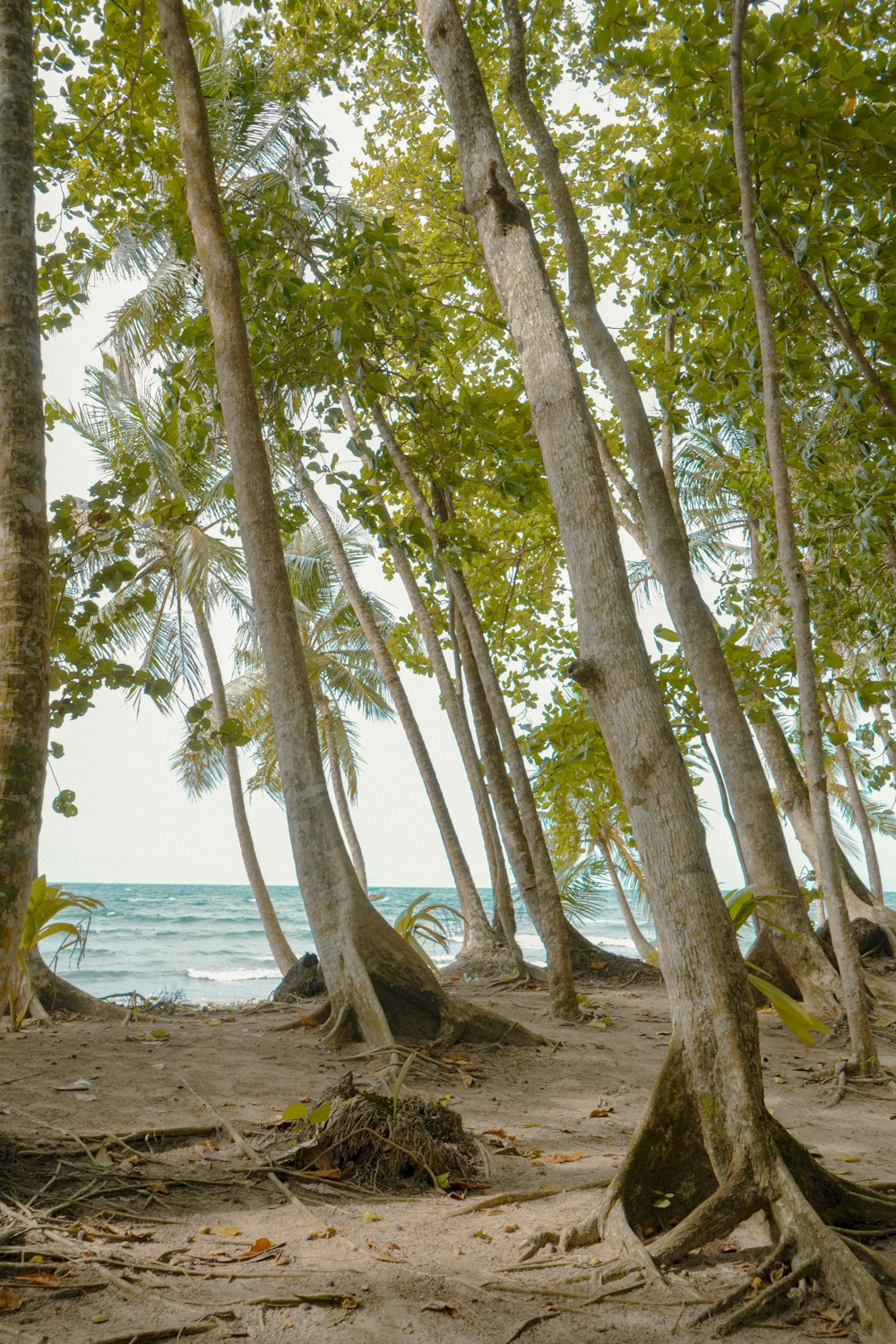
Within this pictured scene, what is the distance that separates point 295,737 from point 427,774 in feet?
17.8

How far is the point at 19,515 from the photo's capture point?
3141 mm

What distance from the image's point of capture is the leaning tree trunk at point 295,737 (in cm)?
505

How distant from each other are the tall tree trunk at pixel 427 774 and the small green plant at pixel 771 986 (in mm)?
3550

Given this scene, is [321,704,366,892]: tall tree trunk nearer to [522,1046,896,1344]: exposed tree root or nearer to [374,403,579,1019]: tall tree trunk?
[374,403,579,1019]: tall tree trunk

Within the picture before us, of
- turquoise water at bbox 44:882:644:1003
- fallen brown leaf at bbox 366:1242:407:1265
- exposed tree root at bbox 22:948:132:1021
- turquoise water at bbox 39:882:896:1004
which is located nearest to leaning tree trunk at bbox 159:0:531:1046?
exposed tree root at bbox 22:948:132:1021

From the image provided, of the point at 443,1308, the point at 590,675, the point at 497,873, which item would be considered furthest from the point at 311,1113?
the point at 497,873

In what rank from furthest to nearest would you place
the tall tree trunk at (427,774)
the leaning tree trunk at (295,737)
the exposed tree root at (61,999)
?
the tall tree trunk at (427,774)
the exposed tree root at (61,999)
the leaning tree trunk at (295,737)

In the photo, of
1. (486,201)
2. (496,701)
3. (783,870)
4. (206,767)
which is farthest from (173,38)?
(206,767)

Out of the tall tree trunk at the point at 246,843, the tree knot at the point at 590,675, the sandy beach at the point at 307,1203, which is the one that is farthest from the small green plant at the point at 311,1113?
the tall tree trunk at the point at 246,843

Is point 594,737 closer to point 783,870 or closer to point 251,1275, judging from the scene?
point 783,870

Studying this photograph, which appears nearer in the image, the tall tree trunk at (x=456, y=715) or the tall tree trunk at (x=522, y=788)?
the tall tree trunk at (x=522, y=788)

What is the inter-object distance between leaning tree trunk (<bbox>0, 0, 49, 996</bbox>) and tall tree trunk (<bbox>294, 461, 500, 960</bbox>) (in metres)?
4.98

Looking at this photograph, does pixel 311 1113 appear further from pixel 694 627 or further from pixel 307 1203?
pixel 694 627

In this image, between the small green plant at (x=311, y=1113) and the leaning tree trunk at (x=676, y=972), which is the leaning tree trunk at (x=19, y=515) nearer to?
the small green plant at (x=311, y=1113)
